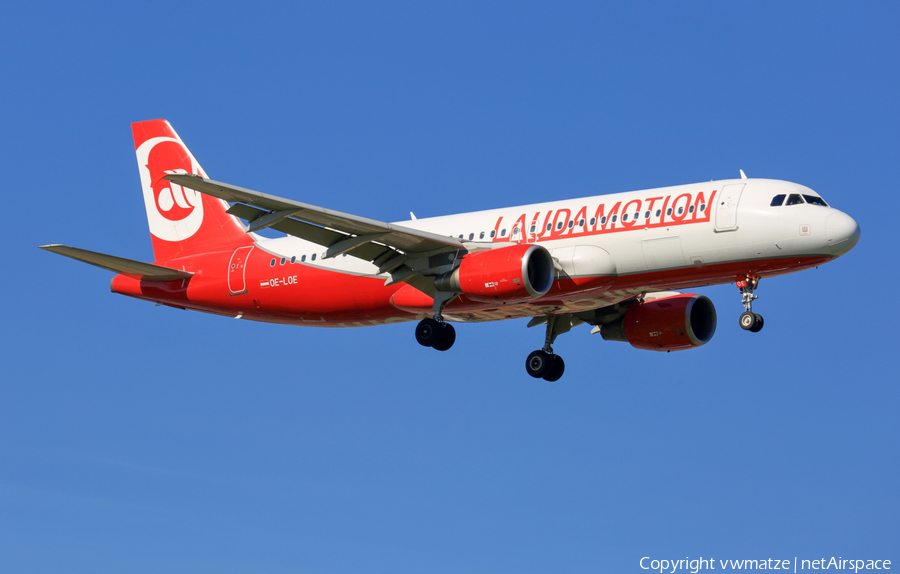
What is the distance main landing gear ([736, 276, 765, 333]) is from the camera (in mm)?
34125

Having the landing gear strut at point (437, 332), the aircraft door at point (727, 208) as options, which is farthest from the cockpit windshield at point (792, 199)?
the landing gear strut at point (437, 332)

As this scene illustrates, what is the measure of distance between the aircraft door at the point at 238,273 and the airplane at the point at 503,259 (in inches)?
2.1

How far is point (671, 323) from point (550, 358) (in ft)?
15.3

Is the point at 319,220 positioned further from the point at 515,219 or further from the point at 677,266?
the point at 677,266

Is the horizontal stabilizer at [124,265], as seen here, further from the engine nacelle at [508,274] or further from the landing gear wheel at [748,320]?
the landing gear wheel at [748,320]

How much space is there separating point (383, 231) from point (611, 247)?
7.27 metres

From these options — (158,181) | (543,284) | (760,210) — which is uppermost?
(158,181)

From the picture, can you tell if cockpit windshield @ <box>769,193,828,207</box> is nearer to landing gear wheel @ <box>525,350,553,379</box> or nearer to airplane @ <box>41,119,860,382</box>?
airplane @ <box>41,119,860,382</box>

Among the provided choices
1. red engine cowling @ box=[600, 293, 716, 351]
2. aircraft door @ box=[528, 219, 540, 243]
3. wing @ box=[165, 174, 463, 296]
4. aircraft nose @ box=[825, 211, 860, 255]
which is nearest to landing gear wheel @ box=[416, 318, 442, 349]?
wing @ box=[165, 174, 463, 296]

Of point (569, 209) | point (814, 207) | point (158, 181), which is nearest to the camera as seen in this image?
point (814, 207)

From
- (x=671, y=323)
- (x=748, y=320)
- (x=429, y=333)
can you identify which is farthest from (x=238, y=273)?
(x=748, y=320)

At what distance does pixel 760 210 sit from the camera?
33.8 metres

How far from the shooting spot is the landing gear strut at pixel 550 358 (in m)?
41.5

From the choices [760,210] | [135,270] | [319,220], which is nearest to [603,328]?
[760,210]
